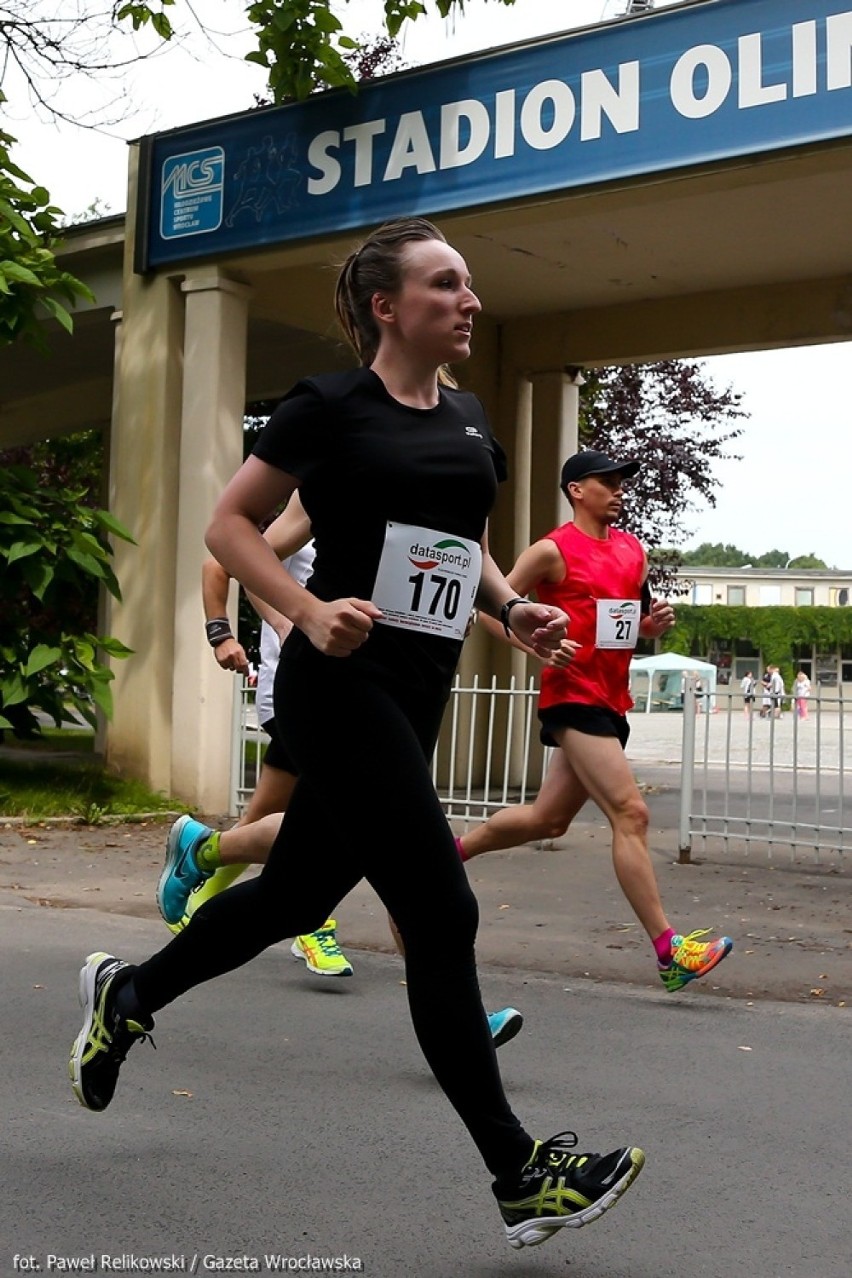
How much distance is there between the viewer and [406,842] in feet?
9.96

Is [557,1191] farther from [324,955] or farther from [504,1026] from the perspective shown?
[324,955]

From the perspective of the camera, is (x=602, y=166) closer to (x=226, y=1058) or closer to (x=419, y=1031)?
(x=226, y=1058)

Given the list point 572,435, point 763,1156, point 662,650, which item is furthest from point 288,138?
point 662,650

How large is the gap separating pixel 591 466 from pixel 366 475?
9.72 ft

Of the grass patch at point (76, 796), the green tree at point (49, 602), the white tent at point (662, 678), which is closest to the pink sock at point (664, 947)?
the grass patch at point (76, 796)

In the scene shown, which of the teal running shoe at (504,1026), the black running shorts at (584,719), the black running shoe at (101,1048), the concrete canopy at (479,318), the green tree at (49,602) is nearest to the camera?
the black running shoe at (101,1048)

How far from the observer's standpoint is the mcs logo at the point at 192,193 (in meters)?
12.0

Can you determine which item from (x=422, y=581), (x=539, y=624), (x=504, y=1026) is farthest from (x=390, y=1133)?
(x=422, y=581)

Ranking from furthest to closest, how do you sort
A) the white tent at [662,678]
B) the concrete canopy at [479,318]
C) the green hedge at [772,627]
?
1. the green hedge at [772,627]
2. the white tent at [662,678]
3. the concrete canopy at [479,318]

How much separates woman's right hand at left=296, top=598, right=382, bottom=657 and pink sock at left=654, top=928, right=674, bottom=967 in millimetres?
2773

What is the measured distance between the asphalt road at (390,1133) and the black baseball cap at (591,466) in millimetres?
1940

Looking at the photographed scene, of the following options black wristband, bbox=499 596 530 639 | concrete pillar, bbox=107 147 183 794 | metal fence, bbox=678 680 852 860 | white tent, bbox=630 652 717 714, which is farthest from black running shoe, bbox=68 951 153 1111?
white tent, bbox=630 652 717 714

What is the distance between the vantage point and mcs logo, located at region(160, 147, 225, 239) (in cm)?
1202

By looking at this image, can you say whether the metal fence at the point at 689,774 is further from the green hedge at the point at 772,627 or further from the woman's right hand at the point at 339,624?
the green hedge at the point at 772,627
